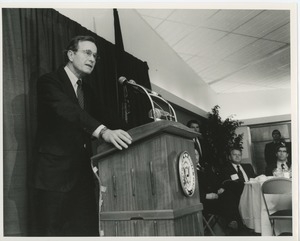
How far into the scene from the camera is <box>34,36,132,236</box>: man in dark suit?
6.14ft

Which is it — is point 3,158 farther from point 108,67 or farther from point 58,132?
point 108,67

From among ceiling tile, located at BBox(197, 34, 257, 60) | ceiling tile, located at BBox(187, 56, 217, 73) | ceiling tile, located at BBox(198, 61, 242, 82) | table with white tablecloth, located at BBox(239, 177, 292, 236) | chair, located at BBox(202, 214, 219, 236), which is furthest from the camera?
ceiling tile, located at BBox(187, 56, 217, 73)

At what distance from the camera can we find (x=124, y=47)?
3.57 m

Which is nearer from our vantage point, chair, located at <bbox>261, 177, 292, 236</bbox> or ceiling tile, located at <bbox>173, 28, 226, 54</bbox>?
chair, located at <bbox>261, 177, 292, 236</bbox>

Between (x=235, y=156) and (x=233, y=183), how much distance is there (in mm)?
526

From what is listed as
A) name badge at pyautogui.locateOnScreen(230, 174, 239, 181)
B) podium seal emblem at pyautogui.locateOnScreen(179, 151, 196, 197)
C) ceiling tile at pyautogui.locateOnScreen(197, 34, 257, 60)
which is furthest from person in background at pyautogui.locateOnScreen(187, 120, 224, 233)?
podium seal emblem at pyautogui.locateOnScreen(179, 151, 196, 197)

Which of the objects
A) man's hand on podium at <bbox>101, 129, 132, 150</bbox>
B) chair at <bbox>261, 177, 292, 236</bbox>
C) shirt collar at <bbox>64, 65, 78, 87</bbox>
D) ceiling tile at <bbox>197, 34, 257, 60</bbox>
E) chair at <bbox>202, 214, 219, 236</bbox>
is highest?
ceiling tile at <bbox>197, 34, 257, 60</bbox>

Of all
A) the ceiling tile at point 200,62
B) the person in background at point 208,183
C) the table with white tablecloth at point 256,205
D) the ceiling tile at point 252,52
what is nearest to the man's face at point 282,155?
the table with white tablecloth at point 256,205

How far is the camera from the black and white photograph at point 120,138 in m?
1.60

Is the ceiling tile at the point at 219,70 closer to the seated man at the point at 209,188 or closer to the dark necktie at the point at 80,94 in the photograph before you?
the seated man at the point at 209,188

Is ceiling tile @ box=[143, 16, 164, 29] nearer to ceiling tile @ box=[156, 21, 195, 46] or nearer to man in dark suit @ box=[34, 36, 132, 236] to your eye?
ceiling tile @ box=[156, 21, 195, 46]

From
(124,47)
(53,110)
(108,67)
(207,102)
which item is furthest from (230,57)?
(53,110)

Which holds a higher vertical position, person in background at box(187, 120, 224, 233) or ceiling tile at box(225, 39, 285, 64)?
ceiling tile at box(225, 39, 285, 64)

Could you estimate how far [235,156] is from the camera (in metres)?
4.03
